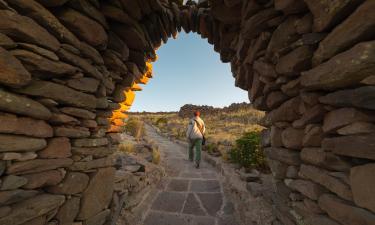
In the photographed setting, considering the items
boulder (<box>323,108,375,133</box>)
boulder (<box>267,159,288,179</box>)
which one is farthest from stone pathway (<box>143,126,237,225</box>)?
boulder (<box>323,108,375,133</box>)

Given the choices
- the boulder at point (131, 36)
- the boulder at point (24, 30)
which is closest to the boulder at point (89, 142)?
the boulder at point (24, 30)

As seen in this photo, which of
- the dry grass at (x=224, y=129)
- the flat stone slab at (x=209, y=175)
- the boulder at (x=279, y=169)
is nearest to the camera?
the boulder at (x=279, y=169)

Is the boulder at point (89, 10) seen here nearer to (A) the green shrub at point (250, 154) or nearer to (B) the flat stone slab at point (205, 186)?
(B) the flat stone slab at point (205, 186)

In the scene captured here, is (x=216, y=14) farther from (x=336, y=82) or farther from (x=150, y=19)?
(x=336, y=82)

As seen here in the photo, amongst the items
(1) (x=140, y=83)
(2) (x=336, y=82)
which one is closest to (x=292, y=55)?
(2) (x=336, y=82)

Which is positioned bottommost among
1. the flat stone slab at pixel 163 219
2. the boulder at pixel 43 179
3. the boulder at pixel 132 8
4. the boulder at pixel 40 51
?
the flat stone slab at pixel 163 219

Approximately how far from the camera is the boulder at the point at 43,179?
1.88m

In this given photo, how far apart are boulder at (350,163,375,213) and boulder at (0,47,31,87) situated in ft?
8.81

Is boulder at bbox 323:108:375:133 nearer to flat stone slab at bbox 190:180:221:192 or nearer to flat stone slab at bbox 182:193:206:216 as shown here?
flat stone slab at bbox 182:193:206:216

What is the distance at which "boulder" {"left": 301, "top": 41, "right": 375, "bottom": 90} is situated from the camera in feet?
4.02

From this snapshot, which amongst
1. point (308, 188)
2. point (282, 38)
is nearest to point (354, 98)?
point (308, 188)

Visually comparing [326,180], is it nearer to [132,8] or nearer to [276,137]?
[276,137]

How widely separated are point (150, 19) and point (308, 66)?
3012 millimetres

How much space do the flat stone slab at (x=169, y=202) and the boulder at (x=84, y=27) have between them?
3.09 m
